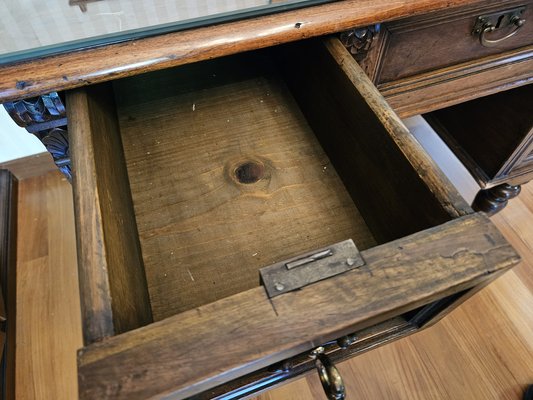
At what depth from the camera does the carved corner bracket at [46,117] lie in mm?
416

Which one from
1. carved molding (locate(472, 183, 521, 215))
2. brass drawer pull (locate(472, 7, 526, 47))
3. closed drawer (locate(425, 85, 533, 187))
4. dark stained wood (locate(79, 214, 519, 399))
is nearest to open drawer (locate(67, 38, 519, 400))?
dark stained wood (locate(79, 214, 519, 399))

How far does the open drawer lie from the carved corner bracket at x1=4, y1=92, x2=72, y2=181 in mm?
32

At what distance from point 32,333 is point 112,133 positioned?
0.64 meters

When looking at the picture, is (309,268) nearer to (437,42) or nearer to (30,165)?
(437,42)

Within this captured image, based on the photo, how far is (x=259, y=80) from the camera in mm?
613

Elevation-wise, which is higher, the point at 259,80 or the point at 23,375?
the point at 259,80

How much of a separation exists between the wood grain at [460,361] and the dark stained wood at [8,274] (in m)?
0.52

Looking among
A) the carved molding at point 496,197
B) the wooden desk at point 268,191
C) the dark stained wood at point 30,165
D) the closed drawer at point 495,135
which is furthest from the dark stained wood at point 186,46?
the dark stained wood at point 30,165

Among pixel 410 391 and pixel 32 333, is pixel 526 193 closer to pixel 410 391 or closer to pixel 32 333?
Answer: pixel 410 391

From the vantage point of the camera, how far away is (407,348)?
2.75 feet

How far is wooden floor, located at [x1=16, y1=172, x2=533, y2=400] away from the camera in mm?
791

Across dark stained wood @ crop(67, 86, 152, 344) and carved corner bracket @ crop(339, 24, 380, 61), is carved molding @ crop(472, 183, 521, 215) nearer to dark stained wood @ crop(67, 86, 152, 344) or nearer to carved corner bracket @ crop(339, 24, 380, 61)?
carved corner bracket @ crop(339, 24, 380, 61)

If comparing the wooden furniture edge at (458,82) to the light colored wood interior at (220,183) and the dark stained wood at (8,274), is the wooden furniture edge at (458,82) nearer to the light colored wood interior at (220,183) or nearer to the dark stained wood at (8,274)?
the light colored wood interior at (220,183)

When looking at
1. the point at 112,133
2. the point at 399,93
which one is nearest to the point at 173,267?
the point at 112,133
